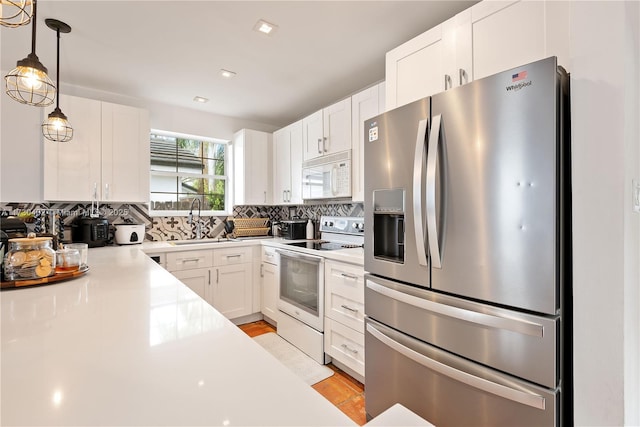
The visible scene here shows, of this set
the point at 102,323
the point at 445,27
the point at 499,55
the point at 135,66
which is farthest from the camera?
the point at 135,66

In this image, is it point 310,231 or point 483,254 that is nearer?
point 483,254

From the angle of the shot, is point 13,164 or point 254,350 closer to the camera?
point 254,350

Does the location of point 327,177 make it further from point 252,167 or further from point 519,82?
point 519,82

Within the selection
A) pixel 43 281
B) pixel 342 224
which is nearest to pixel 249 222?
pixel 342 224

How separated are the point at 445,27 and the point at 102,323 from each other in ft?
6.68

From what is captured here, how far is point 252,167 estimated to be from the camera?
12.1 ft

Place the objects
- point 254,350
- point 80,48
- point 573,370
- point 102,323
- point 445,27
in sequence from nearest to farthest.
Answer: point 254,350 → point 102,323 → point 573,370 → point 445,27 → point 80,48

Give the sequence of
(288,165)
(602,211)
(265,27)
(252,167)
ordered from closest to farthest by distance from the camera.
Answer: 1. (602,211)
2. (265,27)
3. (288,165)
4. (252,167)

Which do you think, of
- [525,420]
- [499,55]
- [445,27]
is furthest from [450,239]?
[445,27]

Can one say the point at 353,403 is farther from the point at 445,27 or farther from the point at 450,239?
the point at 445,27

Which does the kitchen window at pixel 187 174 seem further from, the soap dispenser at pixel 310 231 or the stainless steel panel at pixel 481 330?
the stainless steel panel at pixel 481 330

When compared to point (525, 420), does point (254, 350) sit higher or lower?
higher

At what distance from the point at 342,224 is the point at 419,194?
5.46 ft

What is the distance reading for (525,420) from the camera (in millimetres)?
1133
